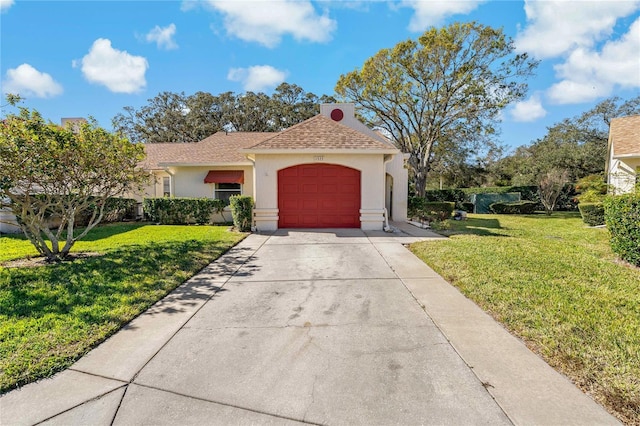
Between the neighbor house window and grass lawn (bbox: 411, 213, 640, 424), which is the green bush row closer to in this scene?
the neighbor house window

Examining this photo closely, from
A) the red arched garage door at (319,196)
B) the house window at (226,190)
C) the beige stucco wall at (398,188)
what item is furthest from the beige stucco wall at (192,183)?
the beige stucco wall at (398,188)

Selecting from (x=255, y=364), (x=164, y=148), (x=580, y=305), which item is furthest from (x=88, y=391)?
(x=164, y=148)

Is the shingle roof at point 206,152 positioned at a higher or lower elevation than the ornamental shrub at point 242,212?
higher

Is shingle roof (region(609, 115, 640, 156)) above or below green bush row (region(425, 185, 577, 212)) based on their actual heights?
above

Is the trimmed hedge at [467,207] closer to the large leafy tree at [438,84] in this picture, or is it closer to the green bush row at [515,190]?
the green bush row at [515,190]

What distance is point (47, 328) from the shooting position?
12.0 ft

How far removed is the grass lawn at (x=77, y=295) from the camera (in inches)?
122

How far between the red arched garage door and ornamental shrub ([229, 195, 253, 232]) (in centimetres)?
120

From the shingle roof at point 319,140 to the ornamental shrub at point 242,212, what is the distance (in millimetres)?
1899

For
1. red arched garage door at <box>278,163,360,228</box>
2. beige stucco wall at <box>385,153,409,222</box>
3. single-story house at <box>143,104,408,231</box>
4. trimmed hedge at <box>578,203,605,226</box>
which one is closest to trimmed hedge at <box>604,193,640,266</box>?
single-story house at <box>143,104,408,231</box>

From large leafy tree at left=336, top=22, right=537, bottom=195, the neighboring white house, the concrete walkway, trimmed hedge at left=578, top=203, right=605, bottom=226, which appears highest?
large leafy tree at left=336, top=22, right=537, bottom=195

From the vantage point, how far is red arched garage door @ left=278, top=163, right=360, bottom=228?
1195 cm

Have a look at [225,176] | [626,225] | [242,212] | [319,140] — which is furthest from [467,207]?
[242,212]

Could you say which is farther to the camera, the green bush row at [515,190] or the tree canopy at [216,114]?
the tree canopy at [216,114]
